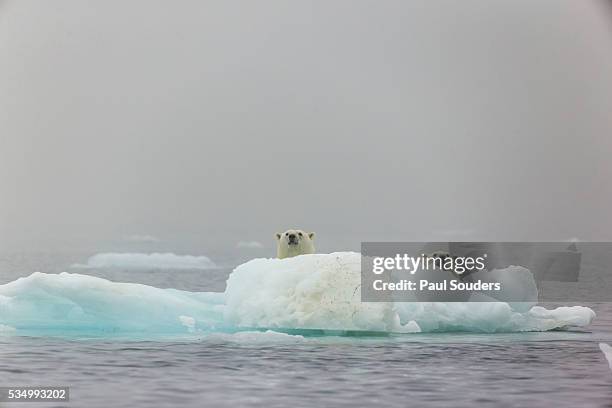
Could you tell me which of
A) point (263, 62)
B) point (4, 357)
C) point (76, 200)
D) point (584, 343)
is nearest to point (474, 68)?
point (263, 62)

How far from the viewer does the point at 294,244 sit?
19.8ft

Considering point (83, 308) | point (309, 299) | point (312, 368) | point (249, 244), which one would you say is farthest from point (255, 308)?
point (249, 244)

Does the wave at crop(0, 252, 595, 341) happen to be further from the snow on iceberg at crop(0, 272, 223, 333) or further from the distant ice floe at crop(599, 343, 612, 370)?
the distant ice floe at crop(599, 343, 612, 370)

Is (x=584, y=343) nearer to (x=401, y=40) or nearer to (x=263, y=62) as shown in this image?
(x=401, y=40)

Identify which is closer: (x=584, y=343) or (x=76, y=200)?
(x=584, y=343)

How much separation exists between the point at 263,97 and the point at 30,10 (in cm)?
175

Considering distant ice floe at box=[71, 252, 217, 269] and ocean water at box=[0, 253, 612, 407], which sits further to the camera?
distant ice floe at box=[71, 252, 217, 269]

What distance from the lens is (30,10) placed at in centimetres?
595

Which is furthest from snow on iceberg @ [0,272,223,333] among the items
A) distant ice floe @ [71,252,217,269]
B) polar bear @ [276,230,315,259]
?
distant ice floe @ [71,252,217,269]

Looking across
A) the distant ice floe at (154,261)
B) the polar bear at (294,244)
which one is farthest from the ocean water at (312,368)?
the distant ice floe at (154,261)

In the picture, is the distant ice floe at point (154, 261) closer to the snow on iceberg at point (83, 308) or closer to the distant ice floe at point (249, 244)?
the distant ice floe at point (249, 244)

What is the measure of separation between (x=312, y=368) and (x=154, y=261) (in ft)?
9.29

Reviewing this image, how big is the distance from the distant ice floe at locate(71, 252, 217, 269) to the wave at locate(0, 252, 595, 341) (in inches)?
48.6

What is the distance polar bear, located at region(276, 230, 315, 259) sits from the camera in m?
6.03
